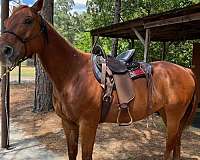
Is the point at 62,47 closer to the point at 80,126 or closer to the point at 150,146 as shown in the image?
the point at 80,126

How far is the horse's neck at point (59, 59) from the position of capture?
3.09 metres

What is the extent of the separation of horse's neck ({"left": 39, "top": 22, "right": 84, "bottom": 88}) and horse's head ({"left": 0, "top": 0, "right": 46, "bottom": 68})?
17 centimetres

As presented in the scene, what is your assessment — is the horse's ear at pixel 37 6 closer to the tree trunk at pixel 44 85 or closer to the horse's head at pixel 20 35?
the horse's head at pixel 20 35

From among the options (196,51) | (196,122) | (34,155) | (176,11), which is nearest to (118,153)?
(34,155)

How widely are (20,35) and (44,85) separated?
433 cm

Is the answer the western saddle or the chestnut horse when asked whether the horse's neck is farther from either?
the western saddle

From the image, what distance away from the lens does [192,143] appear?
5543mm

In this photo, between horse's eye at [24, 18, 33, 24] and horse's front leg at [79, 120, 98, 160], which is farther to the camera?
horse's front leg at [79, 120, 98, 160]

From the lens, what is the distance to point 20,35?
9.14 ft

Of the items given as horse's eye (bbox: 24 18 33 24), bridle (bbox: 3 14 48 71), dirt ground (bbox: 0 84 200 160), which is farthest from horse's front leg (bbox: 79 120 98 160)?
dirt ground (bbox: 0 84 200 160)

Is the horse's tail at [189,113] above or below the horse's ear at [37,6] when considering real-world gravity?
below

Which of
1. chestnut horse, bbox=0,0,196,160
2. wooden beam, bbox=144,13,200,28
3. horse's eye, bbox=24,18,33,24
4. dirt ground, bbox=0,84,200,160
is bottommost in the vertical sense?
dirt ground, bbox=0,84,200,160

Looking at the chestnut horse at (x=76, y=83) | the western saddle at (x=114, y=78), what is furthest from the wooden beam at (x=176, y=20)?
the western saddle at (x=114, y=78)

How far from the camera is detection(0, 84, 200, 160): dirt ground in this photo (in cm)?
474
